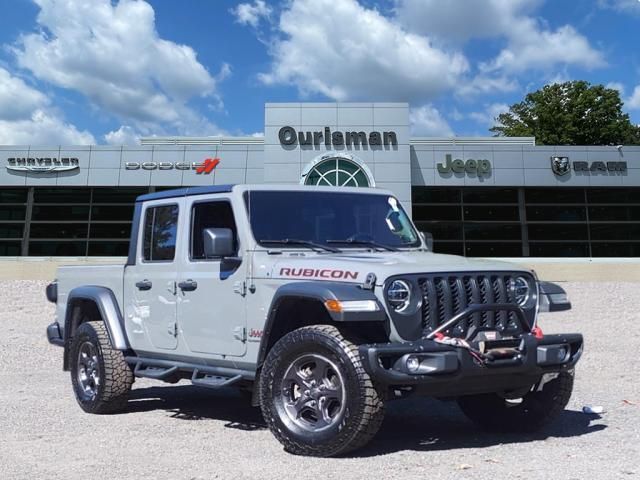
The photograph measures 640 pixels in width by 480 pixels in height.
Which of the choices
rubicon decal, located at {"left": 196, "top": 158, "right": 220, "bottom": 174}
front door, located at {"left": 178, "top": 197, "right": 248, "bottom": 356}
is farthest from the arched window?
front door, located at {"left": 178, "top": 197, "right": 248, "bottom": 356}

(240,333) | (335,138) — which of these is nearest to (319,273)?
(240,333)

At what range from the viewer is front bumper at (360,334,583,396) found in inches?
180

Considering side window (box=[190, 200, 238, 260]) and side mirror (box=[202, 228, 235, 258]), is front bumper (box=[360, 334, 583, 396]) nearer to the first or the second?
side mirror (box=[202, 228, 235, 258])

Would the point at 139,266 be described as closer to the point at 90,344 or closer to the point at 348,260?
the point at 90,344

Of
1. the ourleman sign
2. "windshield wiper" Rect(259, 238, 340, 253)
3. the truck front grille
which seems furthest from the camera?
the ourleman sign

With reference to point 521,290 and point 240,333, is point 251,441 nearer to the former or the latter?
point 240,333

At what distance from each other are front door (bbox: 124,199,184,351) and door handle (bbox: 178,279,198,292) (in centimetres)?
14

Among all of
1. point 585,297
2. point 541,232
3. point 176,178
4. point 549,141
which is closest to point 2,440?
point 585,297

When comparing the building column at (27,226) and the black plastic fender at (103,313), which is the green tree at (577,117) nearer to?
the building column at (27,226)

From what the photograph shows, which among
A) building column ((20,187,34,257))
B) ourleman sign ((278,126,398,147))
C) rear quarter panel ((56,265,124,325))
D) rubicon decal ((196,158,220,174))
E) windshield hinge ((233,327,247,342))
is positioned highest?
ourleman sign ((278,126,398,147))

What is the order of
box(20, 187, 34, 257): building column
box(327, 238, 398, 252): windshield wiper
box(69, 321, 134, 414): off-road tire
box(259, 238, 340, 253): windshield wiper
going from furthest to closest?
box(20, 187, 34, 257): building column, box(69, 321, 134, 414): off-road tire, box(327, 238, 398, 252): windshield wiper, box(259, 238, 340, 253): windshield wiper

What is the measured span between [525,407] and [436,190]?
96.5ft

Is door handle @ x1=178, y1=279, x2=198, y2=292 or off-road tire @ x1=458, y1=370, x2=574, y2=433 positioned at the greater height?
door handle @ x1=178, y1=279, x2=198, y2=292

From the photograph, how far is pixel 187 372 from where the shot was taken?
6.20 m
